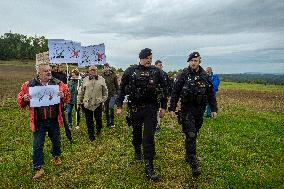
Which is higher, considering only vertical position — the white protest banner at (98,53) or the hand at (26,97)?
the white protest banner at (98,53)

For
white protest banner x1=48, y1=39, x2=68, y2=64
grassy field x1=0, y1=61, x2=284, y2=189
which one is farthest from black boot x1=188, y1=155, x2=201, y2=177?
white protest banner x1=48, y1=39, x2=68, y2=64

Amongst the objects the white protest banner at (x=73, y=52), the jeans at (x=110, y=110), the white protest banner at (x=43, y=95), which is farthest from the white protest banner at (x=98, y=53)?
the white protest banner at (x=43, y=95)

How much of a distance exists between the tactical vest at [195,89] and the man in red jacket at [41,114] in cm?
287

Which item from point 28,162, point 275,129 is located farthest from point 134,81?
point 275,129

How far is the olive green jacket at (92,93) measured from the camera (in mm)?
13539

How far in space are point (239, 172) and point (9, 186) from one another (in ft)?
17.8

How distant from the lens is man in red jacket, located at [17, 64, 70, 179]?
30.7 ft

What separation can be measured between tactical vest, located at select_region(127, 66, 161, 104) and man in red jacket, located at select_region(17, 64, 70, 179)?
5.53 feet

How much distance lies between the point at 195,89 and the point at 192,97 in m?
0.21

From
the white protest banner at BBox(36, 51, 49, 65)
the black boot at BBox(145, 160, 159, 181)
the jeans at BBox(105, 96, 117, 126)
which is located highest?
the white protest banner at BBox(36, 51, 49, 65)

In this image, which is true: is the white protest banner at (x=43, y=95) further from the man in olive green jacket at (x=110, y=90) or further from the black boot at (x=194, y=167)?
the man in olive green jacket at (x=110, y=90)

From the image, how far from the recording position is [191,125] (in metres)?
9.59

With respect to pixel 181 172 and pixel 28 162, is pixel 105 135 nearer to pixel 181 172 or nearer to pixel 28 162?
pixel 28 162

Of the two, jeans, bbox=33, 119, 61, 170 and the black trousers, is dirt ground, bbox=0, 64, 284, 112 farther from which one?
the black trousers
